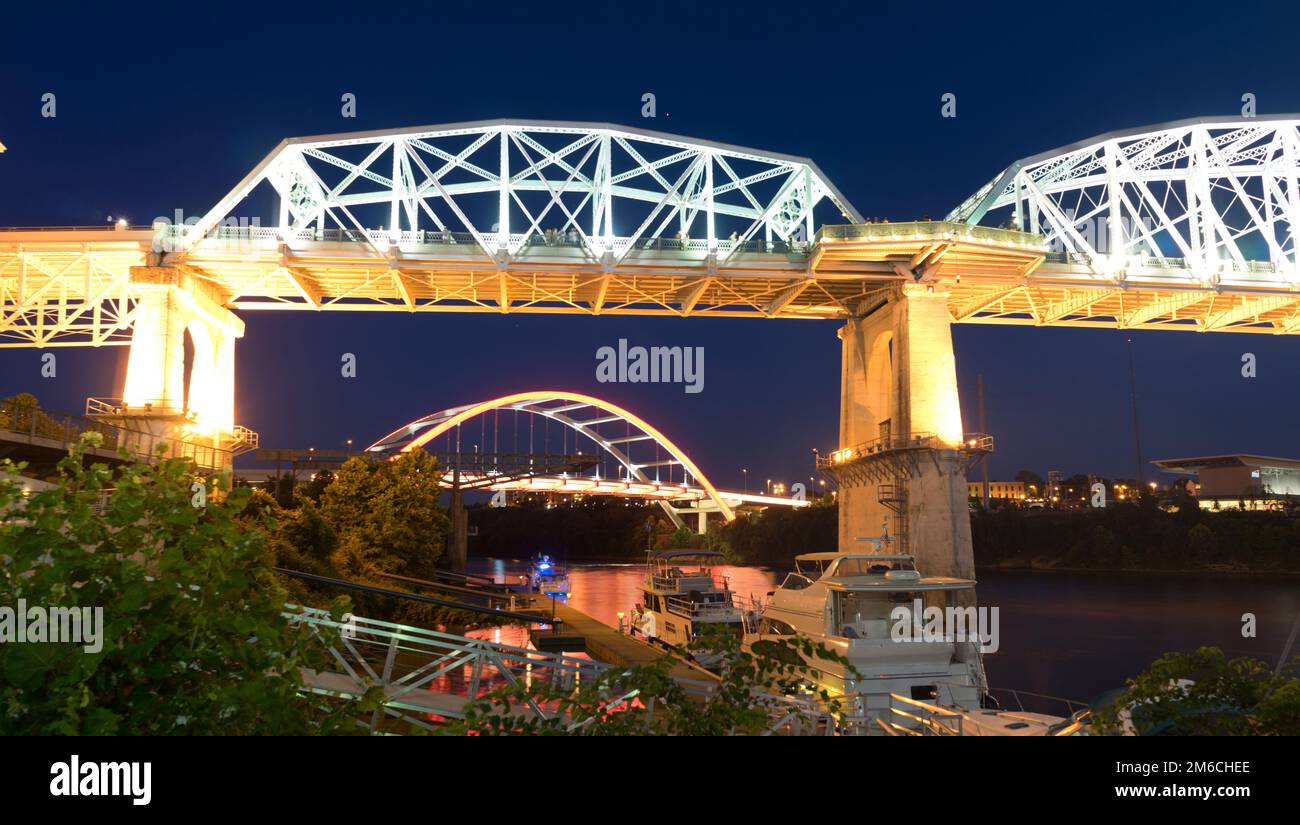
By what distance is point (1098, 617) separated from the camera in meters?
60.6

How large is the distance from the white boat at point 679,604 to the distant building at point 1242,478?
11126cm

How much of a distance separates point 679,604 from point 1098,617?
3674 centimetres

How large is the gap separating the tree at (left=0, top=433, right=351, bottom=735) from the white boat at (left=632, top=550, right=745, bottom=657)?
93.9 feet

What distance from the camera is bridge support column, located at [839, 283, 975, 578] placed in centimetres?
4294

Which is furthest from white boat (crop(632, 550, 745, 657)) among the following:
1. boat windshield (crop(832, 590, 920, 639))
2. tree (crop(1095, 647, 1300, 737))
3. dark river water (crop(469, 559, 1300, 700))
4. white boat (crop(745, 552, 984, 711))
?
tree (crop(1095, 647, 1300, 737))

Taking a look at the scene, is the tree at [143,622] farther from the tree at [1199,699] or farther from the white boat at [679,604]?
the white boat at [679,604]

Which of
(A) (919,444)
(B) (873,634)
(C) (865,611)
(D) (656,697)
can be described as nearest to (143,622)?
(D) (656,697)

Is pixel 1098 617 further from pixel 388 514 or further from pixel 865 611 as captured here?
pixel 388 514

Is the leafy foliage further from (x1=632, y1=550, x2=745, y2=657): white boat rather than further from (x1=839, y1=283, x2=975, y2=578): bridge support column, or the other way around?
(x1=839, y1=283, x2=975, y2=578): bridge support column

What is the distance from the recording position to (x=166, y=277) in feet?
142
